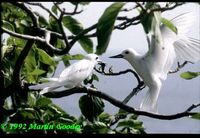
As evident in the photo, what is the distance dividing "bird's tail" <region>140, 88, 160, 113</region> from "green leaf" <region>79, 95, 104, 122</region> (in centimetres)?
11

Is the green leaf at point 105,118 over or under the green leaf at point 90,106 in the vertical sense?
under

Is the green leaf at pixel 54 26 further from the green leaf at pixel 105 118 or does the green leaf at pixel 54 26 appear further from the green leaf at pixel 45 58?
the green leaf at pixel 105 118

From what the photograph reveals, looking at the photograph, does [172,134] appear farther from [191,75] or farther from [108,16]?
[108,16]

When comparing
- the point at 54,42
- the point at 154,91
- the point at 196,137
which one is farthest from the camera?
the point at 54,42

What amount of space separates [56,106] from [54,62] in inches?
4.6

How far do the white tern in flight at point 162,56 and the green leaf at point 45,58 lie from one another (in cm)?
16

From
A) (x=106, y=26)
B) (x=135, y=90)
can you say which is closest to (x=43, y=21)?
(x=135, y=90)

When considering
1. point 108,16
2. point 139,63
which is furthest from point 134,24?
point 139,63

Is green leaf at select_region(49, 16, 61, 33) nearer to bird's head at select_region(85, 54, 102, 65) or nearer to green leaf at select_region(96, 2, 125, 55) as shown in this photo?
bird's head at select_region(85, 54, 102, 65)

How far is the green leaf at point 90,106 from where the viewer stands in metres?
1.24

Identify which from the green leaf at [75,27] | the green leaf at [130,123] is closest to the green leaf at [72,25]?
the green leaf at [75,27]

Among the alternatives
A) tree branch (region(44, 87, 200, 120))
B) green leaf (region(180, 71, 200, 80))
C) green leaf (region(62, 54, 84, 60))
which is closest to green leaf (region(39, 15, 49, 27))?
green leaf (region(62, 54, 84, 60))

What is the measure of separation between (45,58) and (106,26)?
439mm

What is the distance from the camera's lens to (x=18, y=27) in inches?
49.4
